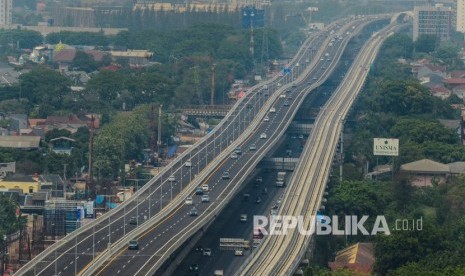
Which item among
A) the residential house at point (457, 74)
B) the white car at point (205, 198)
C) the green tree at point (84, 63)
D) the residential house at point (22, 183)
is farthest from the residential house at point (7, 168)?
the residential house at point (457, 74)

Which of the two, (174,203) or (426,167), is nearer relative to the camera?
(174,203)

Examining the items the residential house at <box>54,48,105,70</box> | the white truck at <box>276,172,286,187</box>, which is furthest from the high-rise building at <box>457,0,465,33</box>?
the white truck at <box>276,172,286,187</box>

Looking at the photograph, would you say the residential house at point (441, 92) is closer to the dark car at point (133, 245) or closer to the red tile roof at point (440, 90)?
the red tile roof at point (440, 90)

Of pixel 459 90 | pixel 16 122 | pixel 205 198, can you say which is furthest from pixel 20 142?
→ pixel 459 90

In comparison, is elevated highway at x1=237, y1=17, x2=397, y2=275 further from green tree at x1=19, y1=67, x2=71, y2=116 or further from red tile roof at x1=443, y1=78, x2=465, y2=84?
green tree at x1=19, y1=67, x2=71, y2=116

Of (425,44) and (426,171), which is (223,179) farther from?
(425,44)
